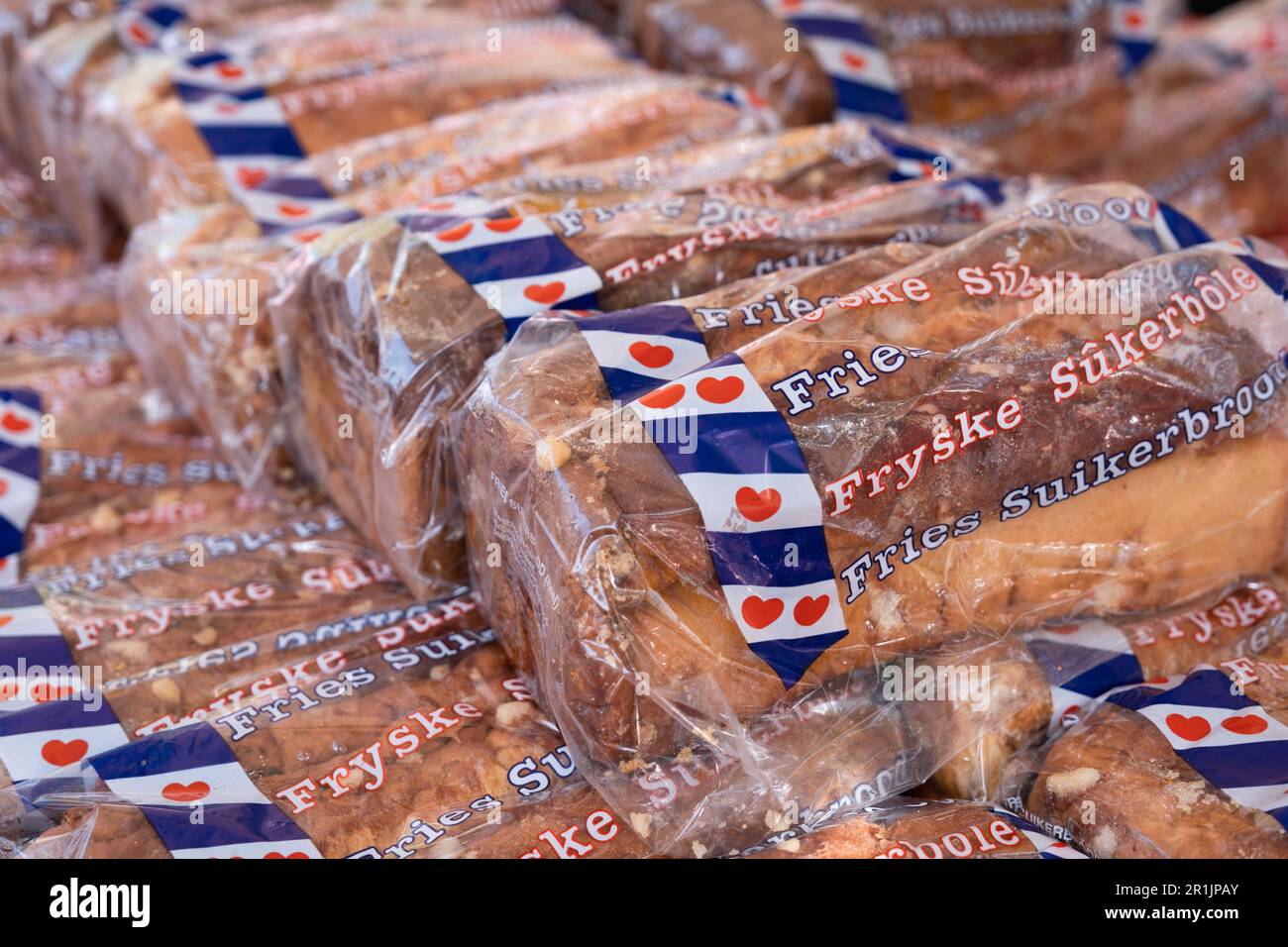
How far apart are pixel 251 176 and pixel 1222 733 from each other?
77.1 inches

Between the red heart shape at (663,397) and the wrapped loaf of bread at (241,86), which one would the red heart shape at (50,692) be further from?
the wrapped loaf of bread at (241,86)

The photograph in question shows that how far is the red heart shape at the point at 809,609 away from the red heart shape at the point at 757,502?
11 centimetres

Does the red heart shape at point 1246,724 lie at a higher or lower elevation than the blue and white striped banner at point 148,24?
lower

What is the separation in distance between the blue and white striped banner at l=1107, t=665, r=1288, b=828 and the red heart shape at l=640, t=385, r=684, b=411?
70 centimetres

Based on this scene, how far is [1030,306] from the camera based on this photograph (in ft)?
5.36

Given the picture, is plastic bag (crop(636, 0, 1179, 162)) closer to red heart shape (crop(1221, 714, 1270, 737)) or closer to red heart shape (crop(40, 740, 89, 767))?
red heart shape (crop(1221, 714, 1270, 737))

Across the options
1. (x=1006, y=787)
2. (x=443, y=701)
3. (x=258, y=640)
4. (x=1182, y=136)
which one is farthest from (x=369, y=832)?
(x=1182, y=136)

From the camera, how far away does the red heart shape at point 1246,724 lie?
1500 mm

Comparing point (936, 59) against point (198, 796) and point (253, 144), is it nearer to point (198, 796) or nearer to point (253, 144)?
point (253, 144)

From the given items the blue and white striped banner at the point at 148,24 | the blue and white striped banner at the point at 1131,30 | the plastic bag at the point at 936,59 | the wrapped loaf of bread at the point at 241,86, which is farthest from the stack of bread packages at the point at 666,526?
the blue and white striped banner at the point at 1131,30

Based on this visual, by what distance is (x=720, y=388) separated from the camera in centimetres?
146

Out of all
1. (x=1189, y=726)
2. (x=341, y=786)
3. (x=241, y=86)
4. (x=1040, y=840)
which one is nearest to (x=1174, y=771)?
(x=1189, y=726)
